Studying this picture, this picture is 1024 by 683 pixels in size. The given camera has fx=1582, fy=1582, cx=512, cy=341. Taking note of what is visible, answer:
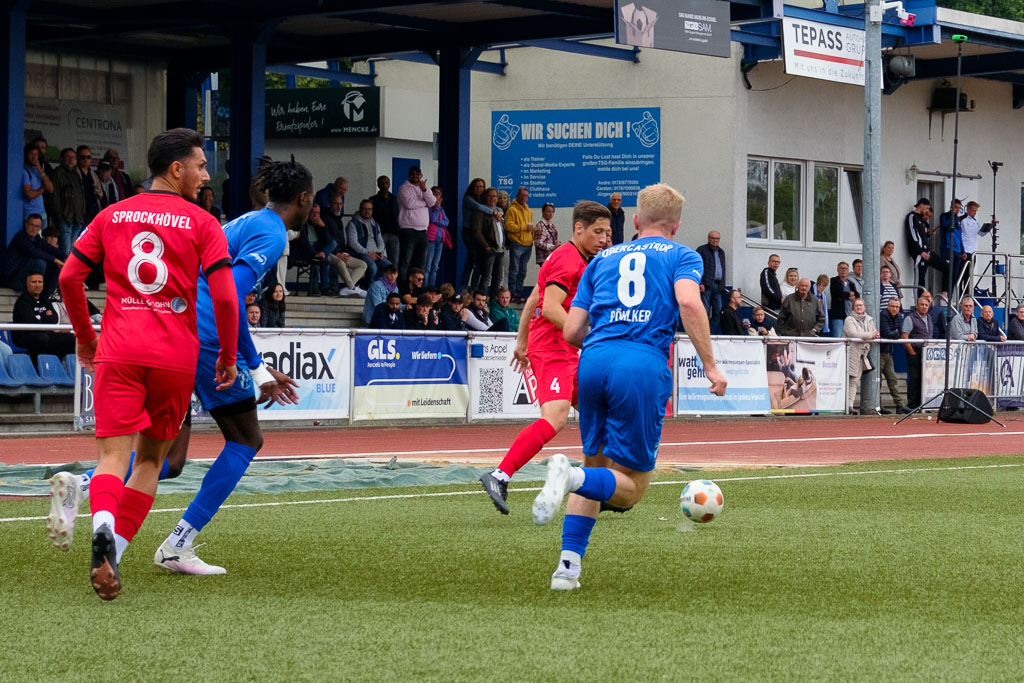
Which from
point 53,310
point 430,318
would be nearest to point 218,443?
point 53,310

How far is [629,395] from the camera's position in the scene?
6.85m

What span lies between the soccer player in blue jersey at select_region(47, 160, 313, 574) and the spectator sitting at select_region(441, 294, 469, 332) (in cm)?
1475

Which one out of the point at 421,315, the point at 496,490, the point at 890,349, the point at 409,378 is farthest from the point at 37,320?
the point at 890,349

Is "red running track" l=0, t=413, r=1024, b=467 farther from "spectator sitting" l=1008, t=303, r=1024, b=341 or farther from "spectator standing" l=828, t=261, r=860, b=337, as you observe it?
"spectator standing" l=828, t=261, r=860, b=337

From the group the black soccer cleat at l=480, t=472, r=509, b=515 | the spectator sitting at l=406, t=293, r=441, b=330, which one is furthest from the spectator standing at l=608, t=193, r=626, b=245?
the black soccer cleat at l=480, t=472, r=509, b=515

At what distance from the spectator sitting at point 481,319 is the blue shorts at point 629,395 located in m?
15.7

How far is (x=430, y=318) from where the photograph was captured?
2192cm

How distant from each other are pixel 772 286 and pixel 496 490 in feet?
64.8

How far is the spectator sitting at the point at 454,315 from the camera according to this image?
22328 mm

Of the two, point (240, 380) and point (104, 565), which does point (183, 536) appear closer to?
point (240, 380)

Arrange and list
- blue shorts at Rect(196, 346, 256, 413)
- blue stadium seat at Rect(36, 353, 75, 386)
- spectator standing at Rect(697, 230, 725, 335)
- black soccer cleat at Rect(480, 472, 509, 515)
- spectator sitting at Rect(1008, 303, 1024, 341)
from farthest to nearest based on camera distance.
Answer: spectator sitting at Rect(1008, 303, 1024, 341) → spectator standing at Rect(697, 230, 725, 335) → blue stadium seat at Rect(36, 353, 75, 386) → black soccer cleat at Rect(480, 472, 509, 515) → blue shorts at Rect(196, 346, 256, 413)

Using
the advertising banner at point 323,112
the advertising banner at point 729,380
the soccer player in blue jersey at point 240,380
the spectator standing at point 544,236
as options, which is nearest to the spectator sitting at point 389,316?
the advertising banner at point 729,380

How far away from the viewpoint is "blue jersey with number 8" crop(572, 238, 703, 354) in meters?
6.97

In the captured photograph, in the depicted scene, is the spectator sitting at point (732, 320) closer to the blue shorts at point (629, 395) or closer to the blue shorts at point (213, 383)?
the blue shorts at point (629, 395)
